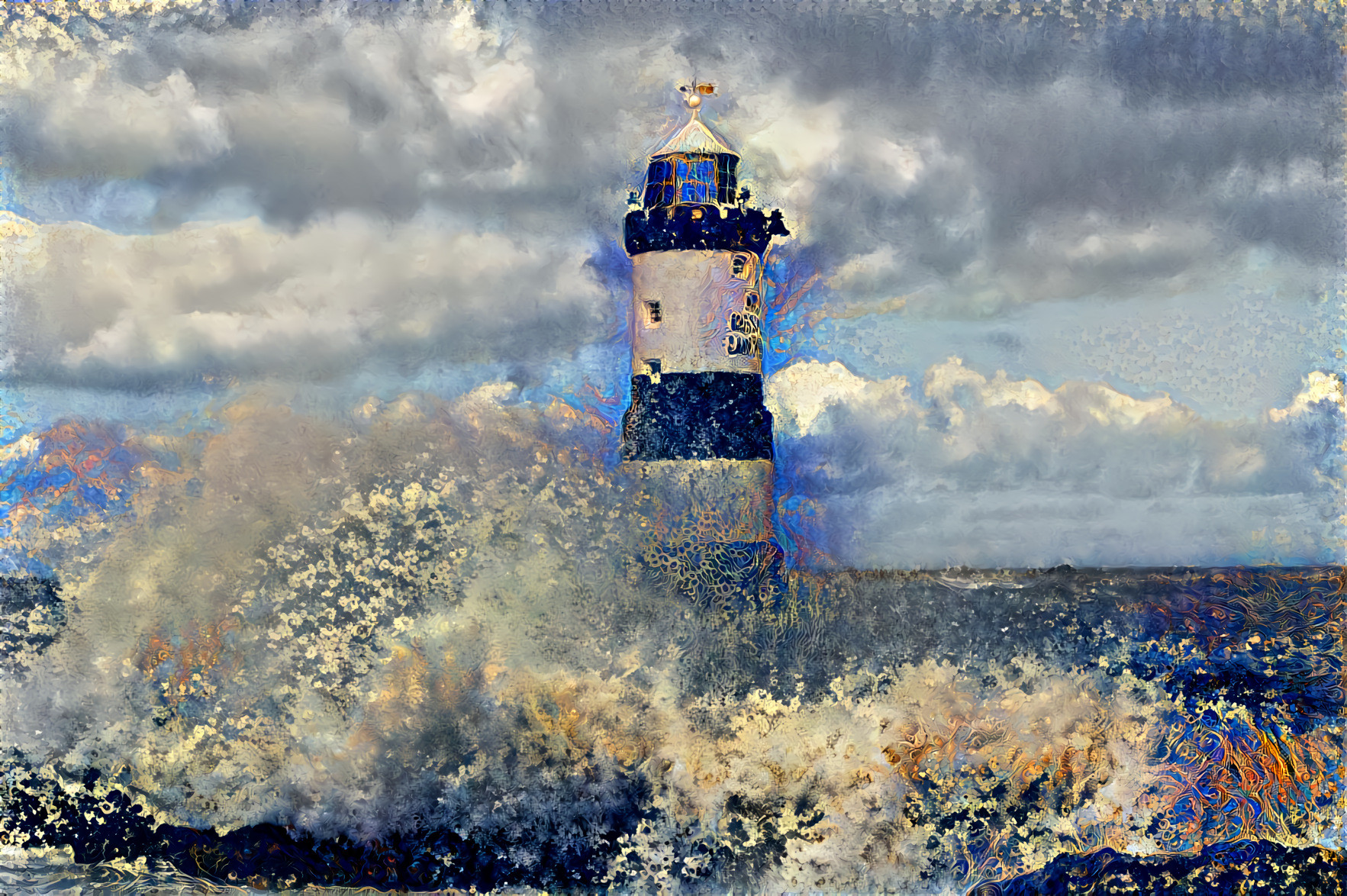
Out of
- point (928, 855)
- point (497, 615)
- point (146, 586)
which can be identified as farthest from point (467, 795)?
point (928, 855)

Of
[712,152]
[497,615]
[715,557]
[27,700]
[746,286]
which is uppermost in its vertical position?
[712,152]

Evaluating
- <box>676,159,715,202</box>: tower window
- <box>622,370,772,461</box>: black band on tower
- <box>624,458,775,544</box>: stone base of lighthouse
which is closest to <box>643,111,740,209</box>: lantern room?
<box>676,159,715,202</box>: tower window

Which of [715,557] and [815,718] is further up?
[715,557]

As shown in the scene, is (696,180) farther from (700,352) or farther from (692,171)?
(700,352)

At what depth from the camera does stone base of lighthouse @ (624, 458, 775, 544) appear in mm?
7945

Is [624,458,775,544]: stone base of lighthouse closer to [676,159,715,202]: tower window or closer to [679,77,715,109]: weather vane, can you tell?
[676,159,715,202]: tower window

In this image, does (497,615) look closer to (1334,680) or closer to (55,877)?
(55,877)

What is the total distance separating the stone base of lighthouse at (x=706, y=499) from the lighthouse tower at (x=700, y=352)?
0.01 metres

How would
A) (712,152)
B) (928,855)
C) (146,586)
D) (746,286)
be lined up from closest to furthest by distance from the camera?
(928,855) < (146,586) < (712,152) < (746,286)

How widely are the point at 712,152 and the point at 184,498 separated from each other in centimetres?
518

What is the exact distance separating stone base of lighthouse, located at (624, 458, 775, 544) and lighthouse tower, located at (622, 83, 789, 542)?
Result: 0.03ft

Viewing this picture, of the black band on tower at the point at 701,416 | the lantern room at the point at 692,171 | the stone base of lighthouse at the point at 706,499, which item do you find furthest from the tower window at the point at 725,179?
the stone base of lighthouse at the point at 706,499

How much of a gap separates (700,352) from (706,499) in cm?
145

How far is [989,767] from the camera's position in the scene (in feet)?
23.2
